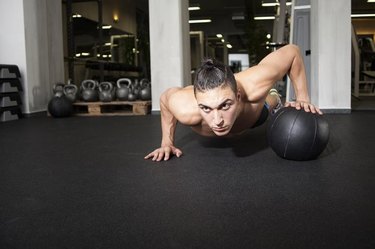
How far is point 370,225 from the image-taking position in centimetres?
101

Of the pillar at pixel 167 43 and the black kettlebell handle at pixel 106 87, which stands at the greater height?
the pillar at pixel 167 43

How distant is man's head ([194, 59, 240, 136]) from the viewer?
57.8 inches

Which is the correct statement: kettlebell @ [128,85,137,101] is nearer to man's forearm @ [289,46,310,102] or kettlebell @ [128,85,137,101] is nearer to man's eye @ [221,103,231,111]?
man's forearm @ [289,46,310,102]

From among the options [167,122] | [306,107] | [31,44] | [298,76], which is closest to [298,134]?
[306,107]

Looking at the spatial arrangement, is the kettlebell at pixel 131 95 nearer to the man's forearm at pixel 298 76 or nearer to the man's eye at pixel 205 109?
the man's forearm at pixel 298 76

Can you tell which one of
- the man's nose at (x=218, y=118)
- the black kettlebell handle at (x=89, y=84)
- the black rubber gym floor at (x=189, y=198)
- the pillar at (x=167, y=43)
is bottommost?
the black rubber gym floor at (x=189, y=198)

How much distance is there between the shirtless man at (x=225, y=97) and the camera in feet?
4.88

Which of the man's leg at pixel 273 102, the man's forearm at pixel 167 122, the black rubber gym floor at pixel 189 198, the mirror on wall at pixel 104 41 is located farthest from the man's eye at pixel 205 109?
the mirror on wall at pixel 104 41

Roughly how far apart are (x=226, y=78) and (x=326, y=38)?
9.51ft

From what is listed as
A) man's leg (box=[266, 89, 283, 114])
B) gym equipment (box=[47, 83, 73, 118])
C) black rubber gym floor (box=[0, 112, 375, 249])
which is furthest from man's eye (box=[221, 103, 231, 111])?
gym equipment (box=[47, 83, 73, 118])

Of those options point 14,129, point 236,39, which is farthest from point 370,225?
point 236,39

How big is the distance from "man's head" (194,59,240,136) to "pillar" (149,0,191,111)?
2.90 m

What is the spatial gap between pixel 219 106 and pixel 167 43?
3085 millimetres

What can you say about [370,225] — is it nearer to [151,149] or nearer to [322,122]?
[322,122]
